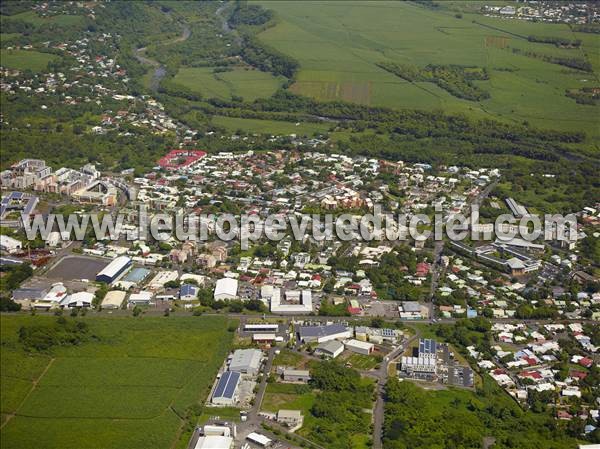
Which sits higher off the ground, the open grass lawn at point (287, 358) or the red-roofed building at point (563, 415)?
the red-roofed building at point (563, 415)

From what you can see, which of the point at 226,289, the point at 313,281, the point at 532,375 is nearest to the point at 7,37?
the point at 226,289

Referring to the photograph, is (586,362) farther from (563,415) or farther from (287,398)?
(287,398)

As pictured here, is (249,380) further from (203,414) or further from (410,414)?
(410,414)

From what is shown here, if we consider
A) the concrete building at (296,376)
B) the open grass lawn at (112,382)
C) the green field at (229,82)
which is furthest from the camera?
the green field at (229,82)

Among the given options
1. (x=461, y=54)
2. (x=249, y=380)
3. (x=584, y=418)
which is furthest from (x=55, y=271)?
(x=461, y=54)

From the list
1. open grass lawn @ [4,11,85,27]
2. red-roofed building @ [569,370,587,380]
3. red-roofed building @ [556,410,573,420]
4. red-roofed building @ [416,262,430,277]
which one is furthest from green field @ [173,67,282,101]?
red-roofed building @ [556,410,573,420]

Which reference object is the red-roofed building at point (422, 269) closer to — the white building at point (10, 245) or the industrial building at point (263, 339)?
the industrial building at point (263, 339)

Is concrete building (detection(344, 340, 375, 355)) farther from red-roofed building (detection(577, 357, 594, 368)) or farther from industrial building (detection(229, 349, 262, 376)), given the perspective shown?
red-roofed building (detection(577, 357, 594, 368))

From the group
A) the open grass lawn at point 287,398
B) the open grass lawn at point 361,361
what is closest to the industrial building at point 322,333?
the open grass lawn at point 361,361
